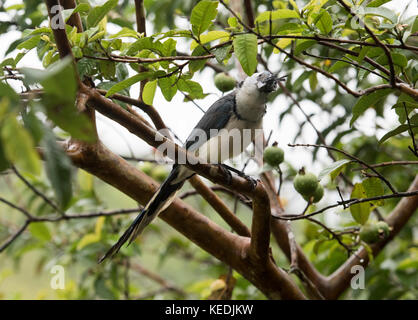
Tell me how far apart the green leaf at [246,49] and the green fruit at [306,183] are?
46cm

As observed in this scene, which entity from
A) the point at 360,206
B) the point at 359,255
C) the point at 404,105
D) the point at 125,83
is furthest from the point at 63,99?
the point at 359,255

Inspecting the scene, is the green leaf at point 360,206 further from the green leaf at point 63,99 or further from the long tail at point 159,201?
the green leaf at point 63,99

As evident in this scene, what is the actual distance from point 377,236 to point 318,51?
960 mm

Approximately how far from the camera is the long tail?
1.48 m

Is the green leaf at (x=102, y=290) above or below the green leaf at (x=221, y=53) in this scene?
below

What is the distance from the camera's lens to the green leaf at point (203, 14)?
1041 millimetres

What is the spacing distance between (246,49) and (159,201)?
25.8 inches

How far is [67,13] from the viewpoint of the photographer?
3.46 ft

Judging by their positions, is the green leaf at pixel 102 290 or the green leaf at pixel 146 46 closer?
the green leaf at pixel 146 46

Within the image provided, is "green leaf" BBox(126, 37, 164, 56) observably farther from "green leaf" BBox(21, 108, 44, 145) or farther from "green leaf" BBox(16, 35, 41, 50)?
"green leaf" BBox(21, 108, 44, 145)

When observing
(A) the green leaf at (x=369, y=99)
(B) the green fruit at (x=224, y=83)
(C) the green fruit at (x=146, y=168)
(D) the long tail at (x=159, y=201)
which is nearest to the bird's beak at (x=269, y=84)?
(B) the green fruit at (x=224, y=83)

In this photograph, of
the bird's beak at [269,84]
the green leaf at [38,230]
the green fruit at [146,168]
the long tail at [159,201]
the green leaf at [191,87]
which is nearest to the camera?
the green leaf at [191,87]

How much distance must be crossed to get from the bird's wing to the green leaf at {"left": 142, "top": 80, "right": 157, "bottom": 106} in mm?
543
